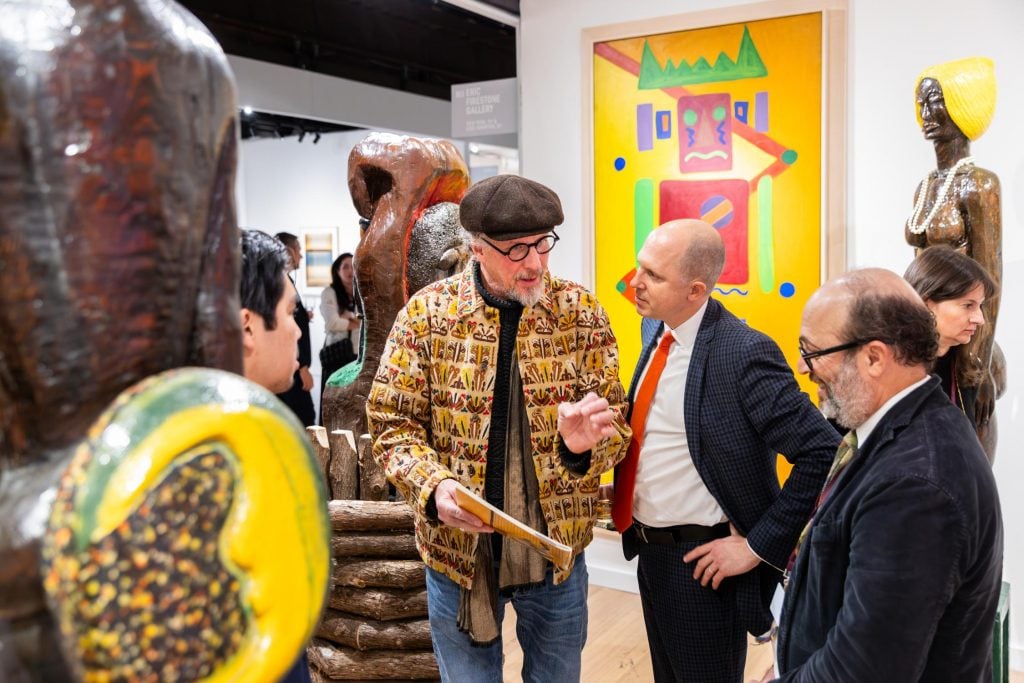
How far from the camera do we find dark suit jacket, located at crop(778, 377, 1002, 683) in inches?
58.2

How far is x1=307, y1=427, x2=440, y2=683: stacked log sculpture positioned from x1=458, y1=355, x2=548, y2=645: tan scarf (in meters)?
1.10

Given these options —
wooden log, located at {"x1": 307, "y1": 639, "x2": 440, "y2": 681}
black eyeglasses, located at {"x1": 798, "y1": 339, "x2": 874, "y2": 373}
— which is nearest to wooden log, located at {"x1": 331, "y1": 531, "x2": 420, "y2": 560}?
wooden log, located at {"x1": 307, "y1": 639, "x2": 440, "y2": 681}

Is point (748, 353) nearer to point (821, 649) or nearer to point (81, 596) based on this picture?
point (821, 649)

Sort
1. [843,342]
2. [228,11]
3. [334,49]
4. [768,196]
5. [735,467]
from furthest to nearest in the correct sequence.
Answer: [334,49], [228,11], [768,196], [735,467], [843,342]

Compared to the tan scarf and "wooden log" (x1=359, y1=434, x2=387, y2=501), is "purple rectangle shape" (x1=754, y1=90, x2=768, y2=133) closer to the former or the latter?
"wooden log" (x1=359, y1=434, x2=387, y2=501)

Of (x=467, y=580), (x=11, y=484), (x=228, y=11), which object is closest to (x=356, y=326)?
(x=228, y=11)

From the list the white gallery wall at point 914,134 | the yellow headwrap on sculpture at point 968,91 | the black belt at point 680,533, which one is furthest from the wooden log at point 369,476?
the yellow headwrap on sculpture at point 968,91

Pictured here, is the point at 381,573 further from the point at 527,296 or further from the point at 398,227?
the point at 527,296

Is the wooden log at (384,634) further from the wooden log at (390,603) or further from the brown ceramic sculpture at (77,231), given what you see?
the brown ceramic sculpture at (77,231)

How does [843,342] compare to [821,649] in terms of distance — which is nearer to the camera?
[821,649]

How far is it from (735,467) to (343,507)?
1641 millimetres

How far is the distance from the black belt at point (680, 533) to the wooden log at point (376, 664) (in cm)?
118

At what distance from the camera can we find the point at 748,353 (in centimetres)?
237

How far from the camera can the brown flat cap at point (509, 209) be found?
2201 mm
